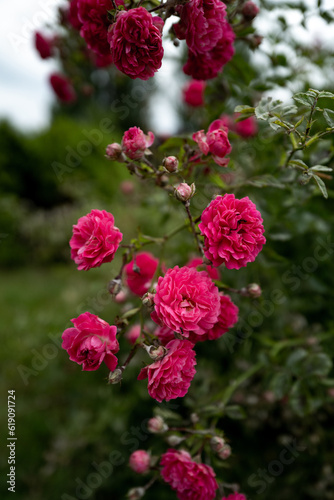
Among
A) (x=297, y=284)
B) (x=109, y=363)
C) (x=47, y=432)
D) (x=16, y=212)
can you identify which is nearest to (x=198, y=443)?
(x=109, y=363)

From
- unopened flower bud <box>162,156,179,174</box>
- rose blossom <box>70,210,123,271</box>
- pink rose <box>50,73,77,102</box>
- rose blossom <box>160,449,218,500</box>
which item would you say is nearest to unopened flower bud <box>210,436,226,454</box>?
rose blossom <box>160,449,218,500</box>

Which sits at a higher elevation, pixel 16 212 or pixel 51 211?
pixel 16 212

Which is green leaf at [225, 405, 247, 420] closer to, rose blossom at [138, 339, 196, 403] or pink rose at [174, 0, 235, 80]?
rose blossom at [138, 339, 196, 403]

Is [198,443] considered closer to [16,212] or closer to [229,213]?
[229,213]

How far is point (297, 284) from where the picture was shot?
4.40 ft

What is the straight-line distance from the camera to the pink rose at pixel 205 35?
73cm

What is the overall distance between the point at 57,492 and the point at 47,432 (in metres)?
0.42

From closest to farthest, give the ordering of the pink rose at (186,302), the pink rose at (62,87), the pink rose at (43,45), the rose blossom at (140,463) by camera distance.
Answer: the pink rose at (186,302)
the rose blossom at (140,463)
the pink rose at (43,45)
the pink rose at (62,87)

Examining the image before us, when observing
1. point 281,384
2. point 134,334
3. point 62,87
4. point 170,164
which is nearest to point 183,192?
point 170,164

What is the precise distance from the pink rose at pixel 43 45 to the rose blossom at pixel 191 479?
1.50m

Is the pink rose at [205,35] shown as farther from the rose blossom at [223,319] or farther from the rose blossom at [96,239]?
the rose blossom at [223,319]

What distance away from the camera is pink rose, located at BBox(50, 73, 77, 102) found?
6.20 ft

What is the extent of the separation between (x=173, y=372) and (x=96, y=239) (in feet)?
0.89

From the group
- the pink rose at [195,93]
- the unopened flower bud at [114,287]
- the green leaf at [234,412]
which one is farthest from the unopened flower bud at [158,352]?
the pink rose at [195,93]
